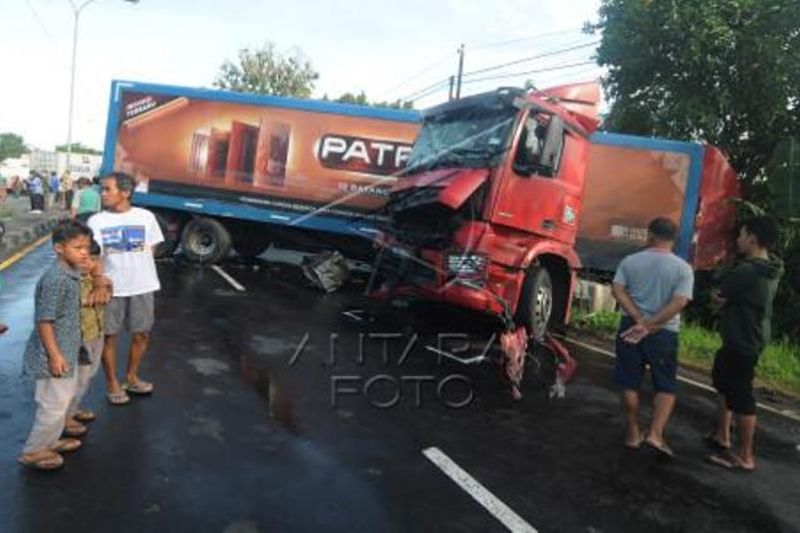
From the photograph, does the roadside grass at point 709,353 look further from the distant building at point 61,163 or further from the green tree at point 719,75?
the distant building at point 61,163

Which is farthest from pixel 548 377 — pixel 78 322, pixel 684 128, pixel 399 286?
pixel 684 128

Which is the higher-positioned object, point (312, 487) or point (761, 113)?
point (761, 113)

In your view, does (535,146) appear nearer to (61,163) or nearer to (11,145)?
(61,163)

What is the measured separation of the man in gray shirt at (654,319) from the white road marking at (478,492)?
1.48m

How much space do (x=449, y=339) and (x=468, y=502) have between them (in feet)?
15.6

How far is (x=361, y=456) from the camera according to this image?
5.04 meters

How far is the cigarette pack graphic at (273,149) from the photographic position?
13.5 meters

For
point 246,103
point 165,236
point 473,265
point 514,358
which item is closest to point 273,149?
point 246,103

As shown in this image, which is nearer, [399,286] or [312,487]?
[312,487]

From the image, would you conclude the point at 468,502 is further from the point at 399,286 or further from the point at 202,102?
the point at 202,102

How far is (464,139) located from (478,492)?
207 inches

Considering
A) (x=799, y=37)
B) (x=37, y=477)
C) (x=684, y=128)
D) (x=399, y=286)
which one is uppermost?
(x=799, y=37)

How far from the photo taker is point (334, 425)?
5629mm

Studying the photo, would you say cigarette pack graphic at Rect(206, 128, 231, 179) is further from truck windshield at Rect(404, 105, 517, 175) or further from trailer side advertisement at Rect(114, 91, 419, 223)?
truck windshield at Rect(404, 105, 517, 175)
